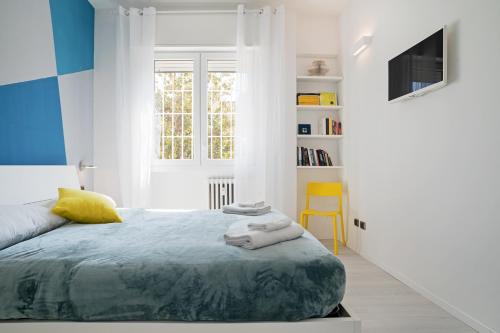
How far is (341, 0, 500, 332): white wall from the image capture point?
1.98 metres

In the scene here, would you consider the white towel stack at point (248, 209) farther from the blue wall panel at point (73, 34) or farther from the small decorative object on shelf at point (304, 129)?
the blue wall panel at point (73, 34)

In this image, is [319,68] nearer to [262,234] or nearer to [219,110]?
[219,110]

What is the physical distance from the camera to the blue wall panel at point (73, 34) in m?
3.38

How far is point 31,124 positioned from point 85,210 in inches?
44.9

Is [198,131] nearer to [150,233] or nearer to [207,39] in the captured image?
[207,39]

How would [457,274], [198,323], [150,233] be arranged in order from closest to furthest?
1. [198,323]
2. [150,233]
3. [457,274]

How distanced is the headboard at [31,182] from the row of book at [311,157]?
2.48 m

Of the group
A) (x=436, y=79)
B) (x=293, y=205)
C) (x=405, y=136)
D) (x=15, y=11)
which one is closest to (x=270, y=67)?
(x=293, y=205)

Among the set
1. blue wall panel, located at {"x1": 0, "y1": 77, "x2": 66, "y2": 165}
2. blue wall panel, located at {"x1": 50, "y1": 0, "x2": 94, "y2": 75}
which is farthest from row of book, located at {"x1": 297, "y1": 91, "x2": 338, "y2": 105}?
blue wall panel, located at {"x1": 0, "y1": 77, "x2": 66, "y2": 165}

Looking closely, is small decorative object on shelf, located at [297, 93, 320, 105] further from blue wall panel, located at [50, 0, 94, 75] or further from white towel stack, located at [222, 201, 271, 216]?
blue wall panel, located at [50, 0, 94, 75]

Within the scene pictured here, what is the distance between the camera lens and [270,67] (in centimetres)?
423

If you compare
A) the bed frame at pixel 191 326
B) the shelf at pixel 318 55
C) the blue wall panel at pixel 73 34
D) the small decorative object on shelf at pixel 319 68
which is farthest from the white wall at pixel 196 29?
the bed frame at pixel 191 326

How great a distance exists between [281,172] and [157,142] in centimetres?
159

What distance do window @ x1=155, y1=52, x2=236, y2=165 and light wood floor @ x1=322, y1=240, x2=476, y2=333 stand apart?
2.23 metres
